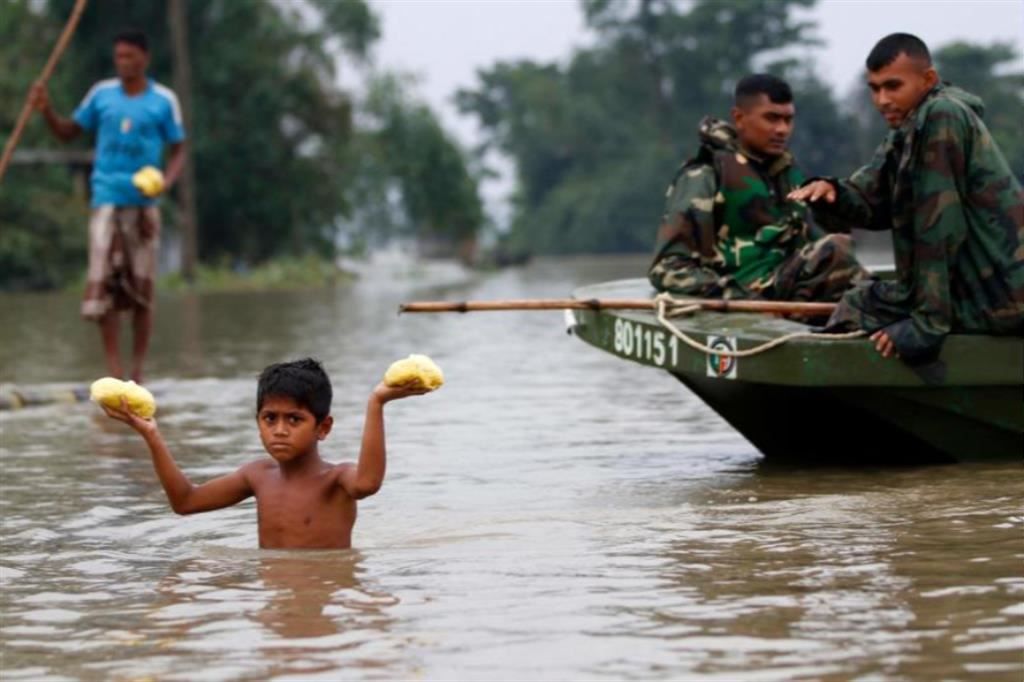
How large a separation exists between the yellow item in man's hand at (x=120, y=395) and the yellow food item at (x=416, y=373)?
71cm

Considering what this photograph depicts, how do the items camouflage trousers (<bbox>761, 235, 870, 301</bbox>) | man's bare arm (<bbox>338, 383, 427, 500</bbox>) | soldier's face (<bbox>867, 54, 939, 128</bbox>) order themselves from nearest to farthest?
man's bare arm (<bbox>338, 383, 427, 500</bbox>) < soldier's face (<bbox>867, 54, 939, 128</bbox>) < camouflage trousers (<bbox>761, 235, 870, 301</bbox>)

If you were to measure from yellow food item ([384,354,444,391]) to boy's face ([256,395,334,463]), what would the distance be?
433mm

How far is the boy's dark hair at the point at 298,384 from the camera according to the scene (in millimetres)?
6461

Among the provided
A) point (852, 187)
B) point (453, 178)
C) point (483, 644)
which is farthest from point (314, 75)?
point (483, 644)

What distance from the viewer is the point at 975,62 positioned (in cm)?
7981

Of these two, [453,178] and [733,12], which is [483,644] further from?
[733,12]

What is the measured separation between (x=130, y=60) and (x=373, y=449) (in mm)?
6625

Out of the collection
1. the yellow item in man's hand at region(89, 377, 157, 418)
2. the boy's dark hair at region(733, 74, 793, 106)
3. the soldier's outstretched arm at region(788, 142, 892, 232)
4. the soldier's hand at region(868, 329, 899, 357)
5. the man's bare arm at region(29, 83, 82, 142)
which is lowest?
the yellow item in man's hand at region(89, 377, 157, 418)

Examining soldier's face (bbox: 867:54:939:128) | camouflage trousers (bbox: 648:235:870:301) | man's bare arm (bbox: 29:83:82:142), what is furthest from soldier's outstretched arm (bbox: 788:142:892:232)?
man's bare arm (bbox: 29:83:82:142)

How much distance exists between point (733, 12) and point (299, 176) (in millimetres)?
47148

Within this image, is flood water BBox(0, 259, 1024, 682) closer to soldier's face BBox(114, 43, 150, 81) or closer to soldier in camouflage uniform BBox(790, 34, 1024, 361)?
soldier in camouflage uniform BBox(790, 34, 1024, 361)

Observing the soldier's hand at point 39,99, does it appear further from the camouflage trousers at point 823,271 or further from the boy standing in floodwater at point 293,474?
the boy standing in floodwater at point 293,474

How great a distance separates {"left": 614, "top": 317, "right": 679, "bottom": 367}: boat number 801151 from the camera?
8.33 m

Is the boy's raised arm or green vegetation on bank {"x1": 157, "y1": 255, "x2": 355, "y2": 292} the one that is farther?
green vegetation on bank {"x1": 157, "y1": 255, "x2": 355, "y2": 292}
